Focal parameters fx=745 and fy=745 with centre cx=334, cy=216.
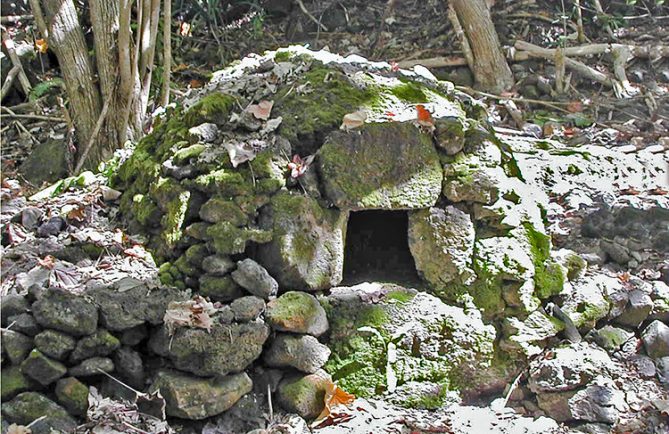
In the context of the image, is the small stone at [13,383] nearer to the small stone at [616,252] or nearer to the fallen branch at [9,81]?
the small stone at [616,252]

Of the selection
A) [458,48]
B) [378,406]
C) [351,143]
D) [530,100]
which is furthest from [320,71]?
[458,48]

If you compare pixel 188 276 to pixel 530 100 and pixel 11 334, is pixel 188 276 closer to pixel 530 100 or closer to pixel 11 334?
pixel 11 334

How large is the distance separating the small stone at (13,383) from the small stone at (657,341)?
8.26 feet

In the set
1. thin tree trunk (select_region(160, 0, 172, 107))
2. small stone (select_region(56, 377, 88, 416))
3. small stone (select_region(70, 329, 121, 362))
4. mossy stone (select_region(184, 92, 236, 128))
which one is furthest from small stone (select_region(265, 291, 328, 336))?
thin tree trunk (select_region(160, 0, 172, 107))

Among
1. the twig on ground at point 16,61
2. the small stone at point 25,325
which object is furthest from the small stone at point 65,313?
the twig on ground at point 16,61

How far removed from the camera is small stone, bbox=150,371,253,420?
2639 mm

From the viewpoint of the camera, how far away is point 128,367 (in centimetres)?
269

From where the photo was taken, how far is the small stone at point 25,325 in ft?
8.30

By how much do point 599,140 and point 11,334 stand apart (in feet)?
12.8

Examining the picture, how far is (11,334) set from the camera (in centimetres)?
250

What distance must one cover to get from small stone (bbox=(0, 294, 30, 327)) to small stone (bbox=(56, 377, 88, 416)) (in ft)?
0.93

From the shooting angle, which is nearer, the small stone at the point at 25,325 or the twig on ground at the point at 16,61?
the small stone at the point at 25,325

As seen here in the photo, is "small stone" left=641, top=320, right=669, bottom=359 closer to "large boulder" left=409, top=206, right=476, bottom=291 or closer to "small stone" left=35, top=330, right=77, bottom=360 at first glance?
"large boulder" left=409, top=206, right=476, bottom=291

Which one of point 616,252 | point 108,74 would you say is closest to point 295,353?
point 616,252
